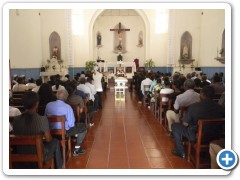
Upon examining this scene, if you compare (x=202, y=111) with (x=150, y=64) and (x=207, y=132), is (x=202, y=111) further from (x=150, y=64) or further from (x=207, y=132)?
(x=150, y=64)

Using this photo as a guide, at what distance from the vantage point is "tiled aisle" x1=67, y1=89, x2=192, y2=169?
4297 millimetres

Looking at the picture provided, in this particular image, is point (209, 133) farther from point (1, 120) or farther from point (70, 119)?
point (1, 120)

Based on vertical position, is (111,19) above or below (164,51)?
above

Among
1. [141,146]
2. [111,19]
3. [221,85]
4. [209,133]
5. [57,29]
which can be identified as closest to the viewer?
[209,133]

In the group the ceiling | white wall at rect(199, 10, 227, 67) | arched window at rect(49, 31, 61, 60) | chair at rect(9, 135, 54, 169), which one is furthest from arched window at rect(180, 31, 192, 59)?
chair at rect(9, 135, 54, 169)

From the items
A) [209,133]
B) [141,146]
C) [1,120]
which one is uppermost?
[1,120]

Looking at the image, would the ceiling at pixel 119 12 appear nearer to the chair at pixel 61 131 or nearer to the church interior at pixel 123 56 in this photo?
the church interior at pixel 123 56

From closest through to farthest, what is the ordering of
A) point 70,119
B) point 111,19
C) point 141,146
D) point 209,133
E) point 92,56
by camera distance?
point 209,133
point 70,119
point 141,146
point 92,56
point 111,19

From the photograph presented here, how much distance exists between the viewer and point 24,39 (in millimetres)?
11961

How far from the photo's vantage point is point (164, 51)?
17.2m

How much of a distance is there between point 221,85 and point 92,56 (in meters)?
A: 11.7
